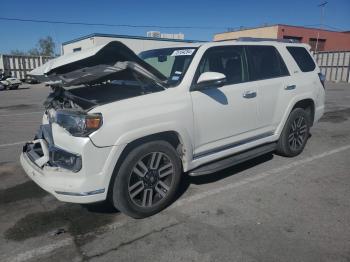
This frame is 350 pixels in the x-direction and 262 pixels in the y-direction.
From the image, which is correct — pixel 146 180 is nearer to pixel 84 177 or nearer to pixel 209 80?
pixel 84 177

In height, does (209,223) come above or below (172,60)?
below

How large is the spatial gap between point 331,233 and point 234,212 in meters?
1.01

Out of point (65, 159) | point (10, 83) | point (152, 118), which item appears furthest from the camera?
point (10, 83)

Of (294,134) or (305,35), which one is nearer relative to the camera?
(294,134)

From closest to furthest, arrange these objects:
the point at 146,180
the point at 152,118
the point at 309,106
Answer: the point at 152,118 < the point at 146,180 < the point at 309,106

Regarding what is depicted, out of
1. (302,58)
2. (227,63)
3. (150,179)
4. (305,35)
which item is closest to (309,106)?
(302,58)

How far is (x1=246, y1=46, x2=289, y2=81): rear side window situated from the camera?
4.67m

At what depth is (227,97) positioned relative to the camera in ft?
13.7

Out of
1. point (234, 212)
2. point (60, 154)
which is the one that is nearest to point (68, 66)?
point (60, 154)

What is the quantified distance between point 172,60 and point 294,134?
2.59 m

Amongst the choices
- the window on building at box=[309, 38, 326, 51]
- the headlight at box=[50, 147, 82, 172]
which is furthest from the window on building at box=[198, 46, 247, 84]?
the window on building at box=[309, 38, 326, 51]

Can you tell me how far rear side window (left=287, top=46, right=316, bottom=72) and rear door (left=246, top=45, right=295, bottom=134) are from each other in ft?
1.46

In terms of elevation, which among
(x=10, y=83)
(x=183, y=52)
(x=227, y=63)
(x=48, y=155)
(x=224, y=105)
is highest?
(x=183, y=52)

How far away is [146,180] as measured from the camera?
11.8ft
